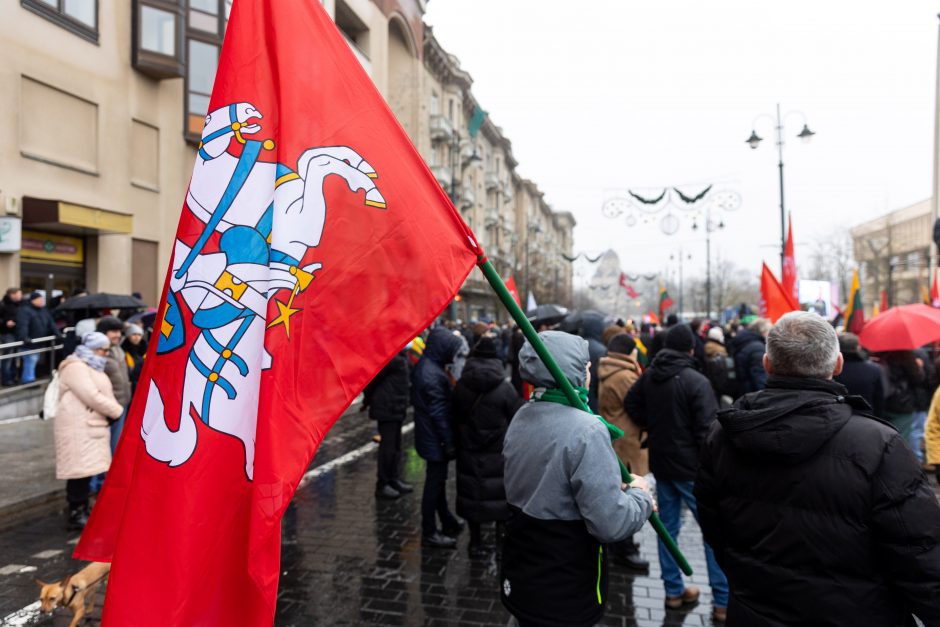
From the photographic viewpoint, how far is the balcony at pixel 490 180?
188 ft

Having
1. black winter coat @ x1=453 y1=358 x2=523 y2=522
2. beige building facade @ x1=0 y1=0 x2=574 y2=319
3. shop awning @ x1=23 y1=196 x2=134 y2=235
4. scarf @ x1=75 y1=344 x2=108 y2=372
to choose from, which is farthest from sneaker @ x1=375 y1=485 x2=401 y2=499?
shop awning @ x1=23 y1=196 x2=134 y2=235

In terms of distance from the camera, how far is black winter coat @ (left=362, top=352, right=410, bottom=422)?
24.9 ft

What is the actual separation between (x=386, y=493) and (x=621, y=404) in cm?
301

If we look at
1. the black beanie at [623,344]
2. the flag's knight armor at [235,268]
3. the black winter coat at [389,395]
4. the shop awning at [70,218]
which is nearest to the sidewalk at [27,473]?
the black winter coat at [389,395]

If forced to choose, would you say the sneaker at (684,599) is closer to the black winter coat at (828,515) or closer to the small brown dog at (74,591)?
the black winter coat at (828,515)

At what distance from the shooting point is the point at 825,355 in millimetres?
2402

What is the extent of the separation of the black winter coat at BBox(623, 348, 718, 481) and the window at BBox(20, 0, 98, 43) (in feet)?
54.0

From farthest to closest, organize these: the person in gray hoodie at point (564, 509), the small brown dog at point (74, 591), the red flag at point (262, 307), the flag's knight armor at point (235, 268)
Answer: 1. the small brown dog at point (74, 591)
2. the person in gray hoodie at point (564, 509)
3. the flag's knight armor at point (235, 268)
4. the red flag at point (262, 307)

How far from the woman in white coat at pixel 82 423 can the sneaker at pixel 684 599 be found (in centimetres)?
522

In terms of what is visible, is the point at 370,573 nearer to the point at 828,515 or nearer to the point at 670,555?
the point at 670,555

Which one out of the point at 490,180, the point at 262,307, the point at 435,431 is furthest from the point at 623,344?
the point at 490,180

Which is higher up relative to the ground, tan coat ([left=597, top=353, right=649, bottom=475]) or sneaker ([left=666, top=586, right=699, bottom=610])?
tan coat ([left=597, top=353, right=649, bottom=475])

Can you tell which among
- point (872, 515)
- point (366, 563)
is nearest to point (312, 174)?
point (872, 515)

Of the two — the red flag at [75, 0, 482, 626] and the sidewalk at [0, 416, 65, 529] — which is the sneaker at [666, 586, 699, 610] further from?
the sidewalk at [0, 416, 65, 529]
